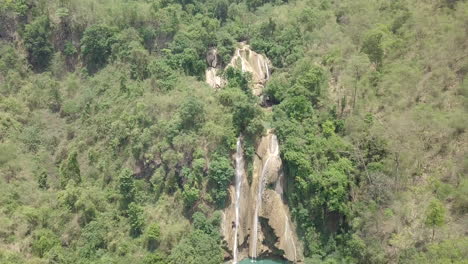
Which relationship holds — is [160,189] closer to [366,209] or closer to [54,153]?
[54,153]

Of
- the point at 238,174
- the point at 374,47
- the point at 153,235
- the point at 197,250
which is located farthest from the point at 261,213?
the point at 374,47

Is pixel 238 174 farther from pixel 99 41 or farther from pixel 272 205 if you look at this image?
pixel 99 41

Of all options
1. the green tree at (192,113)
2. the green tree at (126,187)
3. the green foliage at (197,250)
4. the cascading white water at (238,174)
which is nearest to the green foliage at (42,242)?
the green tree at (126,187)

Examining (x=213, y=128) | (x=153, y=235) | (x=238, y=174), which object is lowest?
(x=153, y=235)

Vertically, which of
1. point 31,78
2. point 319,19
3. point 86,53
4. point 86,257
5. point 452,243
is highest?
point 319,19

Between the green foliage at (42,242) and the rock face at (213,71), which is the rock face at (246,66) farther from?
the green foliage at (42,242)

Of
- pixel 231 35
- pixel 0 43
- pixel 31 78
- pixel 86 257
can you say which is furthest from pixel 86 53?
pixel 86 257

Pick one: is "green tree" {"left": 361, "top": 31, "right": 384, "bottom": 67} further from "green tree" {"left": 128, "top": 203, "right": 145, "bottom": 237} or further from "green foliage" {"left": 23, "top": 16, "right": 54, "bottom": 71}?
"green foliage" {"left": 23, "top": 16, "right": 54, "bottom": 71}
